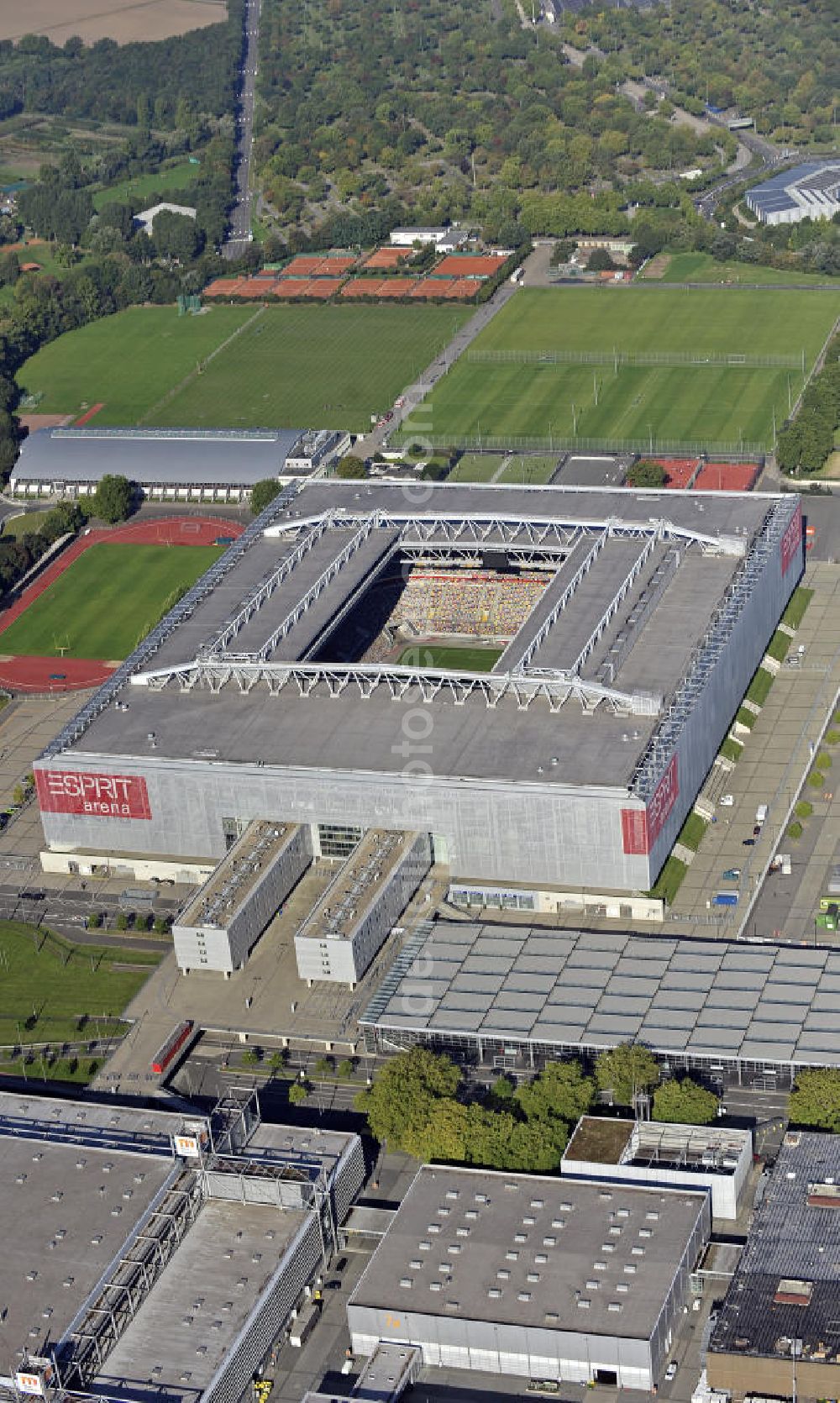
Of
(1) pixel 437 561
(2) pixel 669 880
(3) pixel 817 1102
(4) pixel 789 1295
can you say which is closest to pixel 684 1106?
(3) pixel 817 1102

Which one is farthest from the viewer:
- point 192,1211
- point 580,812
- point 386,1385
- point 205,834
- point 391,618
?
point 391,618

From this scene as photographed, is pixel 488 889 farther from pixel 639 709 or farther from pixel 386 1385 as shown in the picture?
pixel 386 1385

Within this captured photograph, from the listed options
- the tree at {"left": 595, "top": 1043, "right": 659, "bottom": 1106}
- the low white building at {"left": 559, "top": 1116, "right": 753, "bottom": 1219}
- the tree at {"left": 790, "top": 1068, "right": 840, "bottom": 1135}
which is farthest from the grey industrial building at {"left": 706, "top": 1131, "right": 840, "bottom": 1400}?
the tree at {"left": 595, "top": 1043, "right": 659, "bottom": 1106}

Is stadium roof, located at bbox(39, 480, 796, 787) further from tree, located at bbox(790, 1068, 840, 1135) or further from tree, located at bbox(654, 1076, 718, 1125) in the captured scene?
tree, located at bbox(790, 1068, 840, 1135)

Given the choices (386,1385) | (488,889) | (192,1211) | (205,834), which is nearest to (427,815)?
(488,889)

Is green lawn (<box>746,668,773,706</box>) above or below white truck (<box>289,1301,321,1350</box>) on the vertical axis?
below

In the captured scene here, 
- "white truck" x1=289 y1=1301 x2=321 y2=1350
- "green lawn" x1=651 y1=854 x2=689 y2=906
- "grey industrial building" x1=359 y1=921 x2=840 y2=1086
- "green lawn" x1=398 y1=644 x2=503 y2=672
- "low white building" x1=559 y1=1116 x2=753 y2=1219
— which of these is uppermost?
"low white building" x1=559 y1=1116 x2=753 y2=1219

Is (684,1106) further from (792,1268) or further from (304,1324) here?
(304,1324)
